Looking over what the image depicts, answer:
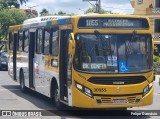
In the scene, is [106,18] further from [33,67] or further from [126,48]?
[33,67]

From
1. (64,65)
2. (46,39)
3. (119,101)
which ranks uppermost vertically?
(46,39)

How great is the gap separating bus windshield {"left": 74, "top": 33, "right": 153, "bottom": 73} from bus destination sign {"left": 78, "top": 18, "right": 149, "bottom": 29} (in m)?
0.28

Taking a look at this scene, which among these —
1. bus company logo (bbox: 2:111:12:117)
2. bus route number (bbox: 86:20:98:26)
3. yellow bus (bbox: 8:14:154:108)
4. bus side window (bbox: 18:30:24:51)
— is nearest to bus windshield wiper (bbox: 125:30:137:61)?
yellow bus (bbox: 8:14:154:108)

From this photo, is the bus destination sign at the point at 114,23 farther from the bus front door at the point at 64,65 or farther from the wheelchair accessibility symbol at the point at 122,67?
the wheelchair accessibility symbol at the point at 122,67

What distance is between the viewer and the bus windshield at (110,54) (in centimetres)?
1285

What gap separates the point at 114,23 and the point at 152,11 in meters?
43.7

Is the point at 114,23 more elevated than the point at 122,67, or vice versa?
the point at 114,23

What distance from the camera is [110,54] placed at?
12938mm

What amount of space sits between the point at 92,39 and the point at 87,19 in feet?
1.88

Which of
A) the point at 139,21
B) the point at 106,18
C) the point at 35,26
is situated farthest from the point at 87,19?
the point at 35,26

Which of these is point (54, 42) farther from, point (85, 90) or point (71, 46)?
point (85, 90)

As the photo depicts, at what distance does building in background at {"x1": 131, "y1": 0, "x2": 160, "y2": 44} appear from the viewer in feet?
181

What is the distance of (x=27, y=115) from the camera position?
13.6 m

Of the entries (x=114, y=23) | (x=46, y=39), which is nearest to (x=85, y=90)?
(x=114, y=23)
